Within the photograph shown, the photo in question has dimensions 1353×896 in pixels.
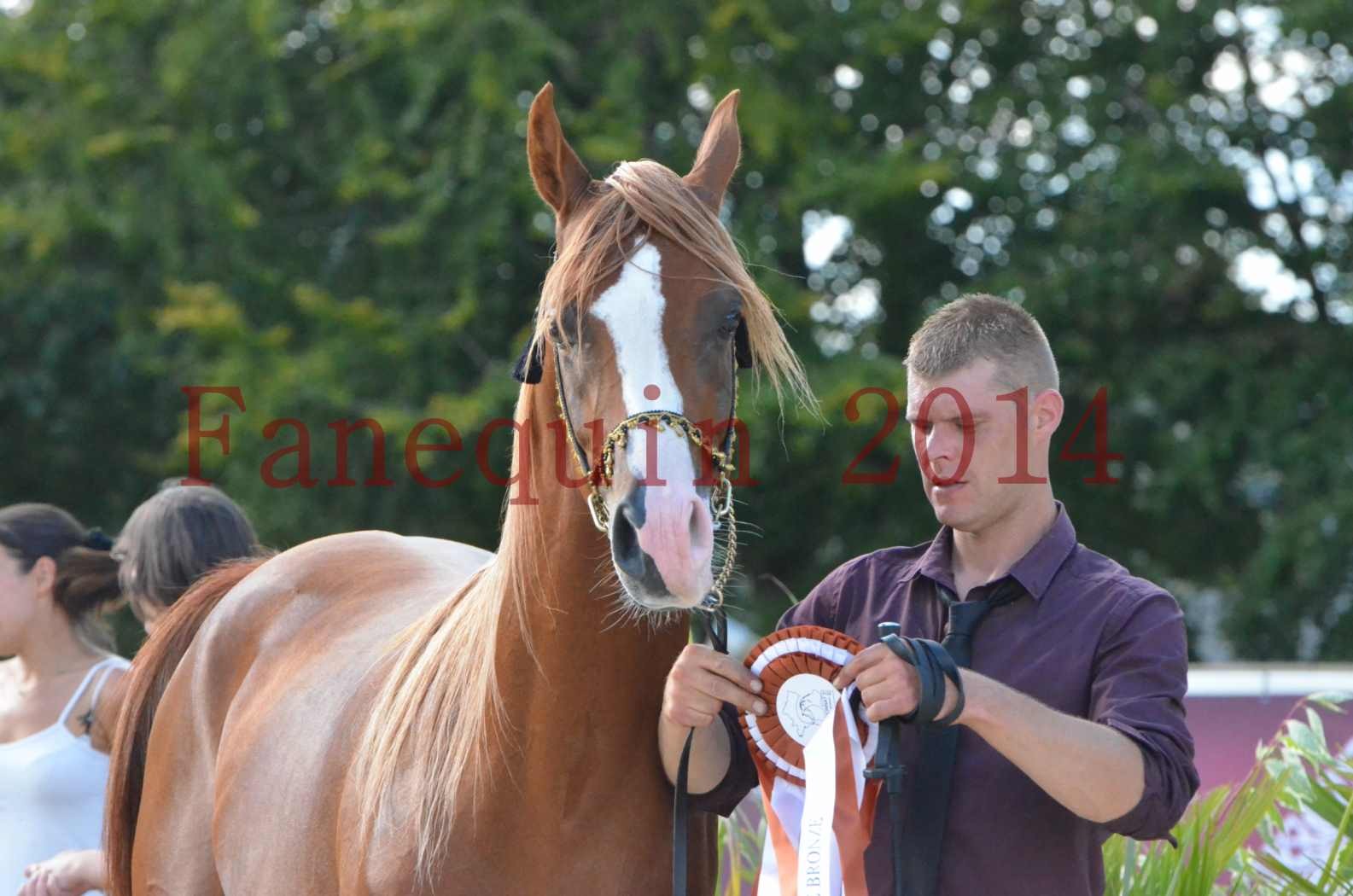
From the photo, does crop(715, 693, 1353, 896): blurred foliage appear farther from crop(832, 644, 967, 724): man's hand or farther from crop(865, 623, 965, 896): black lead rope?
crop(832, 644, 967, 724): man's hand

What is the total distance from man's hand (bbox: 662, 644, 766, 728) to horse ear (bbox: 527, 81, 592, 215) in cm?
84

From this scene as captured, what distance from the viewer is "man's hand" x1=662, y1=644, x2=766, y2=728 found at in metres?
2.33

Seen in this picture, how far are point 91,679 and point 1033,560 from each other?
2983mm

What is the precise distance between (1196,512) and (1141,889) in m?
6.64

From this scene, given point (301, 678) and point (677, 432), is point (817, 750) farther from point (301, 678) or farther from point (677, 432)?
point (301, 678)

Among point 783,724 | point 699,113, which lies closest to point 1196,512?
point 699,113

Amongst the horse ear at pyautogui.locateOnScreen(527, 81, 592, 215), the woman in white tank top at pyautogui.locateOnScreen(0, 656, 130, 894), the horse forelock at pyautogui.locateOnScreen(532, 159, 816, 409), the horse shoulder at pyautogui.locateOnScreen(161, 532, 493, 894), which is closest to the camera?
the horse forelock at pyautogui.locateOnScreen(532, 159, 816, 409)

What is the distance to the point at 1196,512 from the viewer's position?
31.7 feet

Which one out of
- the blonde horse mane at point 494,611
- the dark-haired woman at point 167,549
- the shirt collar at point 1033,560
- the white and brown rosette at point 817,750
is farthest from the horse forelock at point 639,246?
the dark-haired woman at point 167,549

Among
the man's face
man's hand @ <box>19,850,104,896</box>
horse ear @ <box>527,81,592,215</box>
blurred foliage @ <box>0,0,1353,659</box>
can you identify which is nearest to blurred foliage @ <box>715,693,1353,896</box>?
the man's face

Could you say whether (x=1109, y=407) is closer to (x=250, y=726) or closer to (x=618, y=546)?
(x=250, y=726)

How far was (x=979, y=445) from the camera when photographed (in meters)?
2.32

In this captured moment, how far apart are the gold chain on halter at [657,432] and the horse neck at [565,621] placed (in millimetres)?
51

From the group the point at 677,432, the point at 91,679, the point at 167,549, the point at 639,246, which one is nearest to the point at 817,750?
the point at 677,432
